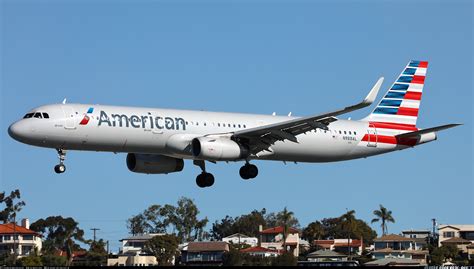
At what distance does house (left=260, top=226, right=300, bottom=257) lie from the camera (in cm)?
13738

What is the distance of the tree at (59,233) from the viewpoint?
12358 cm

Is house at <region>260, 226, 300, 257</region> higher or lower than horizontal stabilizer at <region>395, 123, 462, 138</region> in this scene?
lower

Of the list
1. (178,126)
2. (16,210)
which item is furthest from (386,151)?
(16,210)

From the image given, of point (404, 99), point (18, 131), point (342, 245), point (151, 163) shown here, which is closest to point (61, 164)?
point (18, 131)

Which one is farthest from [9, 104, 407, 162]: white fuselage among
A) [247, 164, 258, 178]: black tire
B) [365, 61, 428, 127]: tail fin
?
[365, 61, 428, 127]: tail fin

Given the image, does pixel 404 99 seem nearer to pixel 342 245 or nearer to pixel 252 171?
pixel 252 171

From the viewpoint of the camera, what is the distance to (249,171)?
67.6m

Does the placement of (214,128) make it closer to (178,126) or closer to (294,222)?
(178,126)

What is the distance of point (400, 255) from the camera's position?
124 metres

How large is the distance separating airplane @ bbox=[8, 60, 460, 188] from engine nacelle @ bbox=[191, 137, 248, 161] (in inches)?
2.4

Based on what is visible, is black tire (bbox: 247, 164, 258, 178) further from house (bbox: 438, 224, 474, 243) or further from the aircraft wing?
house (bbox: 438, 224, 474, 243)

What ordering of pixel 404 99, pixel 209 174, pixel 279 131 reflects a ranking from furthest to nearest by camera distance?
pixel 404 99
pixel 209 174
pixel 279 131

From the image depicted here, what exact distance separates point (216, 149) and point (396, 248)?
73943 millimetres

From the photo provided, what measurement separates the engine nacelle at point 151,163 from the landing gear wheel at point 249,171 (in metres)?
4.55
